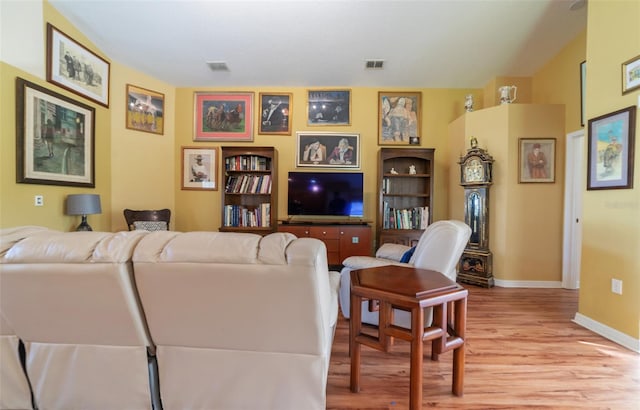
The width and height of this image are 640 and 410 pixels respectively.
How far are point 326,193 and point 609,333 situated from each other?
3.14m

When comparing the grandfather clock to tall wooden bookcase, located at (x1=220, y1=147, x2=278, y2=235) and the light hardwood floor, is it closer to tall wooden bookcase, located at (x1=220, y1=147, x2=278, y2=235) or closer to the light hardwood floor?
the light hardwood floor

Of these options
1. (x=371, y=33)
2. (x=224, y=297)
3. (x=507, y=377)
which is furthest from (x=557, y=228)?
(x=224, y=297)

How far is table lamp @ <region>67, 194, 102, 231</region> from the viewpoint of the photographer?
9.12 feet

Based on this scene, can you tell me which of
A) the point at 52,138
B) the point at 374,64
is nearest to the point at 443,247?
the point at 374,64

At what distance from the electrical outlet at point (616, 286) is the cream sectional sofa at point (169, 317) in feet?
8.35

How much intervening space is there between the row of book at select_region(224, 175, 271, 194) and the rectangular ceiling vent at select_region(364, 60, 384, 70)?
210cm

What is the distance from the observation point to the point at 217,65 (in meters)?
3.66

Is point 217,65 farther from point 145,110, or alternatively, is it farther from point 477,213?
point 477,213

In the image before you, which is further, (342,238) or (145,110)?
(145,110)

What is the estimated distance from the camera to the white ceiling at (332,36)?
264 centimetres

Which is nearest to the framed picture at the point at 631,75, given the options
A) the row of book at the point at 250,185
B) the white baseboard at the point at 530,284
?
the white baseboard at the point at 530,284

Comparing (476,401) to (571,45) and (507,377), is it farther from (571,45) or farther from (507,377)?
(571,45)

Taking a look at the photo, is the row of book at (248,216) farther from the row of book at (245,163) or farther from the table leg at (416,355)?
the table leg at (416,355)

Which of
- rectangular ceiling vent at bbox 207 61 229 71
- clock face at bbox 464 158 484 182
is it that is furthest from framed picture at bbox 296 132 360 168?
clock face at bbox 464 158 484 182
